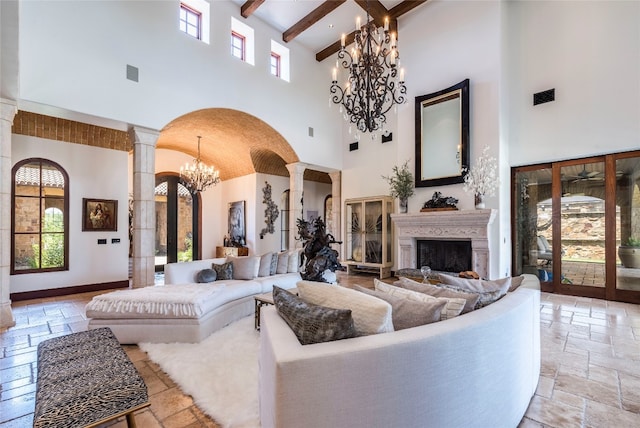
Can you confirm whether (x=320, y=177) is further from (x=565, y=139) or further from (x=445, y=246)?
(x=565, y=139)

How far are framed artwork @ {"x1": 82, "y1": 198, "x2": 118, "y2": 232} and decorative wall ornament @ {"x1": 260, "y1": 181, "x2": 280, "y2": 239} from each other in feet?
11.8

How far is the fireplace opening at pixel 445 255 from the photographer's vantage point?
5927mm

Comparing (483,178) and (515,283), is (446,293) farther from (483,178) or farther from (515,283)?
(483,178)

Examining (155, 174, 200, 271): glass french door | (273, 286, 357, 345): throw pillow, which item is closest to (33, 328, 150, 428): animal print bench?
(273, 286, 357, 345): throw pillow

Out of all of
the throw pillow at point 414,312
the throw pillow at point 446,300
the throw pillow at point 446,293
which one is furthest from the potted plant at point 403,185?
the throw pillow at point 414,312

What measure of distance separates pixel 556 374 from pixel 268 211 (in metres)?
7.23

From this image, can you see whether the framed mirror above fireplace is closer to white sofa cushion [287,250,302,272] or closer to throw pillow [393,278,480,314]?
white sofa cushion [287,250,302,272]

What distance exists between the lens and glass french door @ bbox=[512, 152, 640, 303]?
15.6 ft

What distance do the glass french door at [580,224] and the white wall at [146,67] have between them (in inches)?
197

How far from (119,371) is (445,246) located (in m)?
5.90

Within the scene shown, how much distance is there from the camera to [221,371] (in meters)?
2.43

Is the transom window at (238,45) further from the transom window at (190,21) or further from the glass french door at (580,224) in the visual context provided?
the glass french door at (580,224)

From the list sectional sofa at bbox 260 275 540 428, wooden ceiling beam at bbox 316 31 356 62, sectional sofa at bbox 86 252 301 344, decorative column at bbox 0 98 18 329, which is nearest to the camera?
sectional sofa at bbox 260 275 540 428

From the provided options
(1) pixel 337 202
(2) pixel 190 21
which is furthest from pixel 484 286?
(2) pixel 190 21
